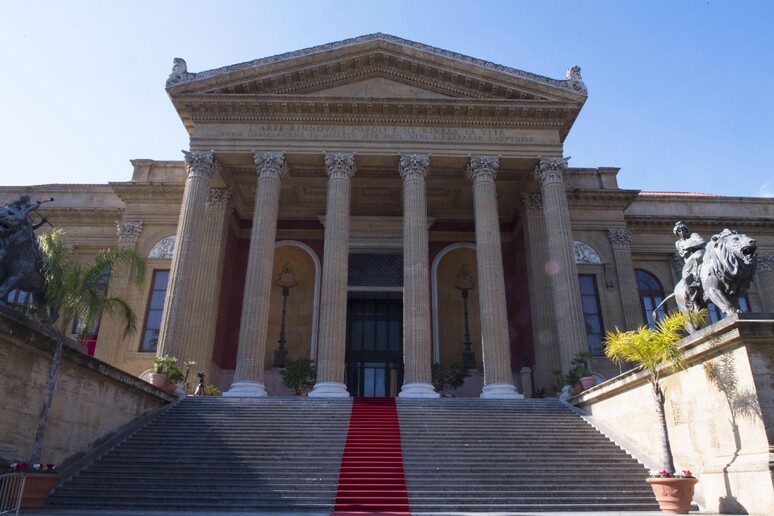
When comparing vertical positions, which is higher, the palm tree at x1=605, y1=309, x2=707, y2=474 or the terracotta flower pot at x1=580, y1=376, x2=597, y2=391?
the terracotta flower pot at x1=580, y1=376, x2=597, y2=391

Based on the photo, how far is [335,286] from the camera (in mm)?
21094

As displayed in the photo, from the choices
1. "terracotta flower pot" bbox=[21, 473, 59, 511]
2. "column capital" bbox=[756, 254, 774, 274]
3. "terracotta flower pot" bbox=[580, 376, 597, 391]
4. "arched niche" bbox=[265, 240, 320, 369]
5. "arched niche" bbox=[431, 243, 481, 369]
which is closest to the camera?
"terracotta flower pot" bbox=[21, 473, 59, 511]

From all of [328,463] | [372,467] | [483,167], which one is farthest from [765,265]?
[328,463]

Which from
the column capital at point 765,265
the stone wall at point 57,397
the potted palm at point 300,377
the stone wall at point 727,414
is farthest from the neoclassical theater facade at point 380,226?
the stone wall at point 727,414

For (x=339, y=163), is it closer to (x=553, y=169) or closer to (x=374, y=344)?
(x=553, y=169)

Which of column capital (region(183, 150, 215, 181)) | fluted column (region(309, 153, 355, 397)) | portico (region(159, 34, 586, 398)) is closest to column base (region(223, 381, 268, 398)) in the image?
fluted column (region(309, 153, 355, 397))

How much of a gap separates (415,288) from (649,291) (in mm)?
15980

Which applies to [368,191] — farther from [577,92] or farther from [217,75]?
[577,92]

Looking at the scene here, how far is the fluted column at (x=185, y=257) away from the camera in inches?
808

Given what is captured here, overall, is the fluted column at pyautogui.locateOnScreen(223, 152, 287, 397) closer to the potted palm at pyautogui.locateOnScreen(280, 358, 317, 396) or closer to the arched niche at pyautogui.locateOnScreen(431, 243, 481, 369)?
the potted palm at pyautogui.locateOnScreen(280, 358, 317, 396)

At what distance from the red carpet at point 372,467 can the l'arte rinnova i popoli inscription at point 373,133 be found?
38.8 feet

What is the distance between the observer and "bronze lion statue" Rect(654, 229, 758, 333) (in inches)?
429

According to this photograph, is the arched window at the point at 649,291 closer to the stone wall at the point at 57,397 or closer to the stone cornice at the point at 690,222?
the stone cornice at the point at 690,222

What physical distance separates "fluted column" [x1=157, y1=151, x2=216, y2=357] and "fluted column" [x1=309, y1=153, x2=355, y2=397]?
5109 mm
